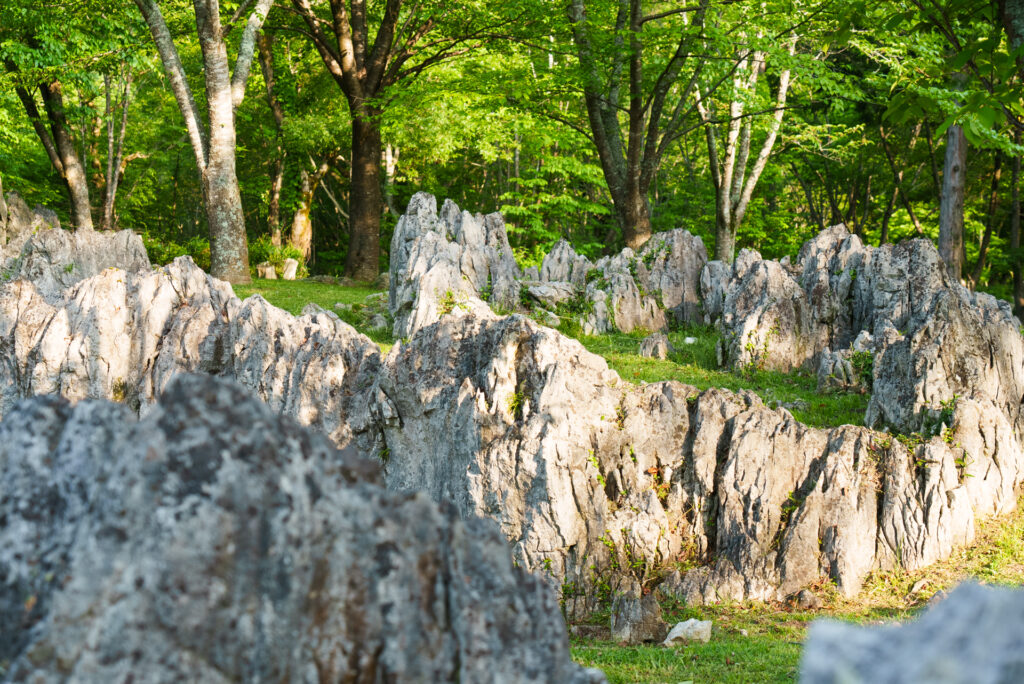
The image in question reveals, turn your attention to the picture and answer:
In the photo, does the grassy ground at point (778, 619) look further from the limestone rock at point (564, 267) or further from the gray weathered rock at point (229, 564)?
the limestone rock at point (564, 267)

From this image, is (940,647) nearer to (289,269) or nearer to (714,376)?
(714,376)

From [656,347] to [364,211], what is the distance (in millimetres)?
12977

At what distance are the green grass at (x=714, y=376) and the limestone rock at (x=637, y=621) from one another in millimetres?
4415

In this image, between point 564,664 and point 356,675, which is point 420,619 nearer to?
point 356,675

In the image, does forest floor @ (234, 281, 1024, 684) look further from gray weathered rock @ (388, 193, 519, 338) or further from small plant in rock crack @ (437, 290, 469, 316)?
gray weathered rock @ (388, 193, 519, 338)

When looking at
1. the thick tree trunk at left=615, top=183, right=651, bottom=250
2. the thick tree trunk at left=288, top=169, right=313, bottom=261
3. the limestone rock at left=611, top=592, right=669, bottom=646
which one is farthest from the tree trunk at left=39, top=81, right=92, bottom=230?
the limestone rock at left=611, top=592, right=669, bottom=646

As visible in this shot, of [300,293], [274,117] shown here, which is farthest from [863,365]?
[274,117]

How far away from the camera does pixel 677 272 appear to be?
57.3 feet

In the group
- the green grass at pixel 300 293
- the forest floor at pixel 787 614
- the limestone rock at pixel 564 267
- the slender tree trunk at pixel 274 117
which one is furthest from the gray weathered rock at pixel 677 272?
the slender tree trunk at pixel 274 117

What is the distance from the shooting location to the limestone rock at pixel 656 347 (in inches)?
564

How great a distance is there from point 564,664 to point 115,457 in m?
1.84

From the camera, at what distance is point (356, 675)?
2512 mm

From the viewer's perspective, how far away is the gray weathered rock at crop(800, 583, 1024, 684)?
70.6 inches

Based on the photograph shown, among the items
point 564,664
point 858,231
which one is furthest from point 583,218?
point 564,664
